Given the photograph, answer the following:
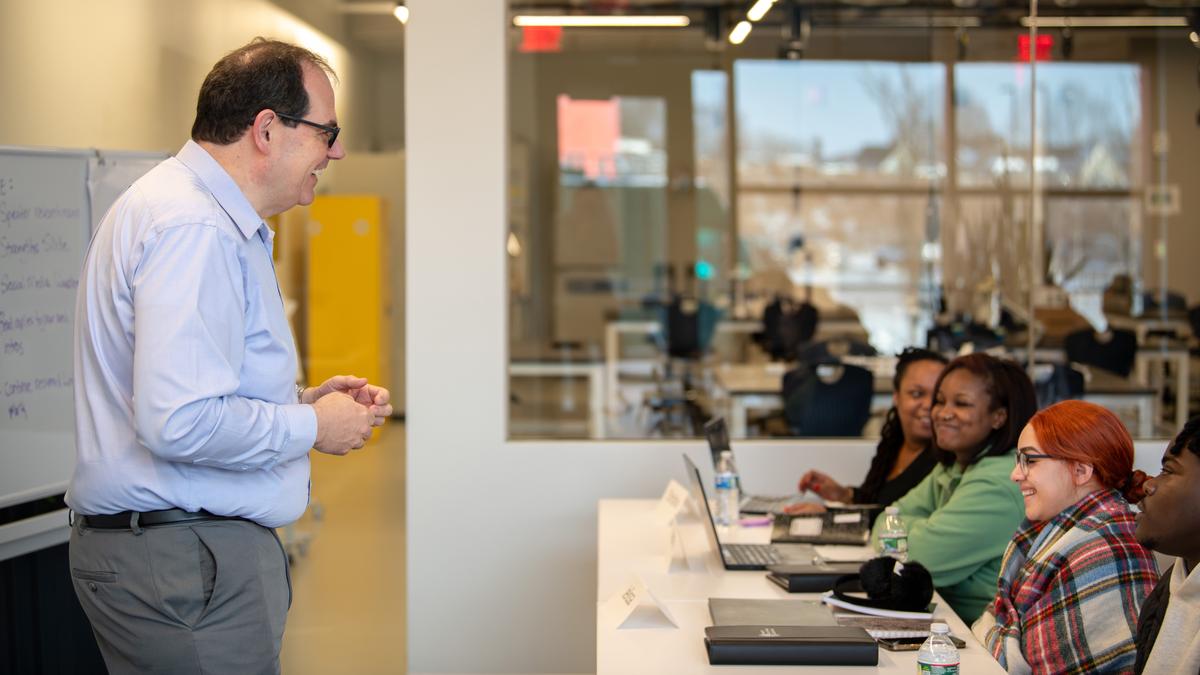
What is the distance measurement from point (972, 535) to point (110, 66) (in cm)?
315

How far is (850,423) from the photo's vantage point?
5875mm

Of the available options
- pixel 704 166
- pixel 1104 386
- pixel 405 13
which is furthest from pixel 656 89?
pixel 405 13

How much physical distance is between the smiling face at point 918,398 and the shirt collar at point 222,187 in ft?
7.99

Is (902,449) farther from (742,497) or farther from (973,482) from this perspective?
(973,482)

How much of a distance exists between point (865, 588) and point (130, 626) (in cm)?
157

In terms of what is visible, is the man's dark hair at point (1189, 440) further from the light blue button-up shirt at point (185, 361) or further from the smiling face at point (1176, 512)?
the light blue button-up shirt at point (185, 361)

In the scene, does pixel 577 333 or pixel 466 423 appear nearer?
pixel 466 423

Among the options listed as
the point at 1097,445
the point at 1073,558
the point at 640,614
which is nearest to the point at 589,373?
the point at 640,614

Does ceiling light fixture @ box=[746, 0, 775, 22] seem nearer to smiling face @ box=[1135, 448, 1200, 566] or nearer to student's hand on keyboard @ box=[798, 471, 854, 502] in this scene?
student's hand on keyboard @ box=[798, 471, 854, 502]

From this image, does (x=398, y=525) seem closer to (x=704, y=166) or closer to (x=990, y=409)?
(x=990, y=409)

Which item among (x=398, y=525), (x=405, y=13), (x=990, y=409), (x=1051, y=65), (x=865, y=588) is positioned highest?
(x=1051, y=65)

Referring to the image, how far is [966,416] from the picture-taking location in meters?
3.35

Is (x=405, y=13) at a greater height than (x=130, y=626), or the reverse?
(x=405, y=13)

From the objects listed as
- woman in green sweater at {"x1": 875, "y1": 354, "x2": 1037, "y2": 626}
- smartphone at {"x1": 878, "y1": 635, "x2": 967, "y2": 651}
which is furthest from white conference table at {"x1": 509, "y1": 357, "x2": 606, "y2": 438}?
smartphone at {"x1": 878, "y1": 635, "x2": 967, "y2": 651}
